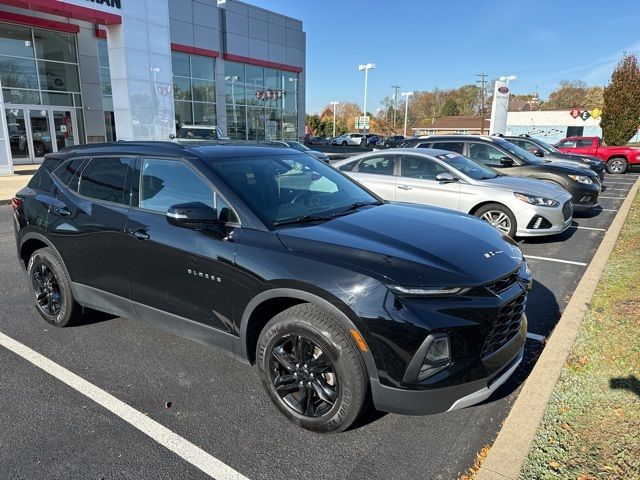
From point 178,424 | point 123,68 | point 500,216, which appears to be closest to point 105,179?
point 178,424

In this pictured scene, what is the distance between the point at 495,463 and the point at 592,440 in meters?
0.62

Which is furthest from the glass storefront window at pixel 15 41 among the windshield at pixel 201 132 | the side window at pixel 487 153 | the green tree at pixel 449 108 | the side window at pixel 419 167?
the green tree at pixel 449 108

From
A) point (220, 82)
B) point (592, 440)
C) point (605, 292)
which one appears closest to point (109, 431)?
point (592, 440)

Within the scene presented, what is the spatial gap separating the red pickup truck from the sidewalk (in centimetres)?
2190

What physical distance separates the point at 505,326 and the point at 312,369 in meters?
1.20

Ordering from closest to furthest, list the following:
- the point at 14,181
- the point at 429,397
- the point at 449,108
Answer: the point at 429,397 → the point at 14,181 → the point at 449,108

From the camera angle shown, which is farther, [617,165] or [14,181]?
[617,165]

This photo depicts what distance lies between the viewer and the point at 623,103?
28781mm

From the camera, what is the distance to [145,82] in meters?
19.5

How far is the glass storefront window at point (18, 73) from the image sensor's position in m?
19.4

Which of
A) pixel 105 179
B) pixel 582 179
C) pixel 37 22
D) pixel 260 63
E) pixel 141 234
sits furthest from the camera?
pixel 260 63

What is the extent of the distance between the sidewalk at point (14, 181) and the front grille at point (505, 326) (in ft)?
42.1

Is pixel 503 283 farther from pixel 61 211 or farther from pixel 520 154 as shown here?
pixel 520 154

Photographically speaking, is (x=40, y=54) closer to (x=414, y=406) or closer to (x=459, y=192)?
(x=459, y=192)
